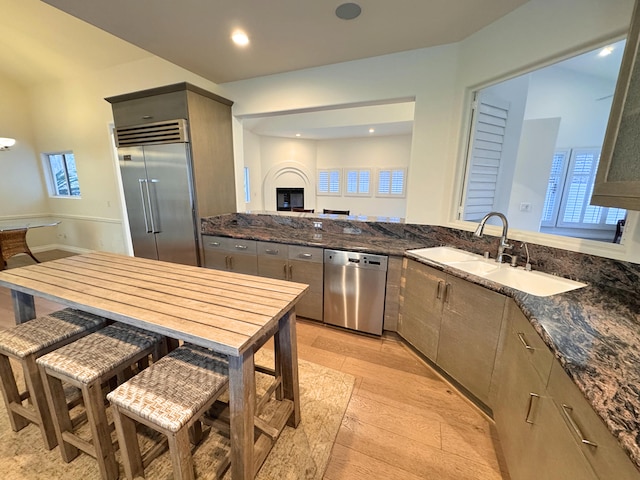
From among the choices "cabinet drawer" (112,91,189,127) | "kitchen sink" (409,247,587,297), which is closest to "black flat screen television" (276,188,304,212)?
"cabinet drawer" (112,91,189,127)

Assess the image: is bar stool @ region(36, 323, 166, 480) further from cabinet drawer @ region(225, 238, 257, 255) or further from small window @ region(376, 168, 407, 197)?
small window @ region(376, 168, 407, 197)

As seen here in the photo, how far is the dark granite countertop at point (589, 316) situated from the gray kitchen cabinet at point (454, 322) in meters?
0.10

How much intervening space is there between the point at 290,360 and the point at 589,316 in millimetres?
1416

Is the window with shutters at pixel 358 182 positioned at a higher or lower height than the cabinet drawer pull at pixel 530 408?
higher

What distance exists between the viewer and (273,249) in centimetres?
259

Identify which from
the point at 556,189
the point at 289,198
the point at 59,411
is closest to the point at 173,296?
the point at 59,411

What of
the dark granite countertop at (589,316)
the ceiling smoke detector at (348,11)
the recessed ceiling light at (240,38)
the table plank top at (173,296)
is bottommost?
the table plank top at (173,296)

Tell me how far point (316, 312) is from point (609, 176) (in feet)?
7.19

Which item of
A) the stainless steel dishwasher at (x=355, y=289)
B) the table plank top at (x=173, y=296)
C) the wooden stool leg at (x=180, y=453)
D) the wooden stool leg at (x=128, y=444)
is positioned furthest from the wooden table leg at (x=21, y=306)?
the stainless steel dishwasher at (x=355, y=289)

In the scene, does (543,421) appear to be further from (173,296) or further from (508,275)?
(173,296)

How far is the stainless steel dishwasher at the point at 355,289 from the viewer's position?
222 centimetres

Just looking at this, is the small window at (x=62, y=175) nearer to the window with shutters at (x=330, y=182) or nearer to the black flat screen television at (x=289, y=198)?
the black flat screen television at (x=289, y=198)

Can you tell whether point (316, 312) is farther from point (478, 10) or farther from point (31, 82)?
point (31, 82)

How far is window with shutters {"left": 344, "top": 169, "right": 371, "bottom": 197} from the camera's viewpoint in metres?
7.15
